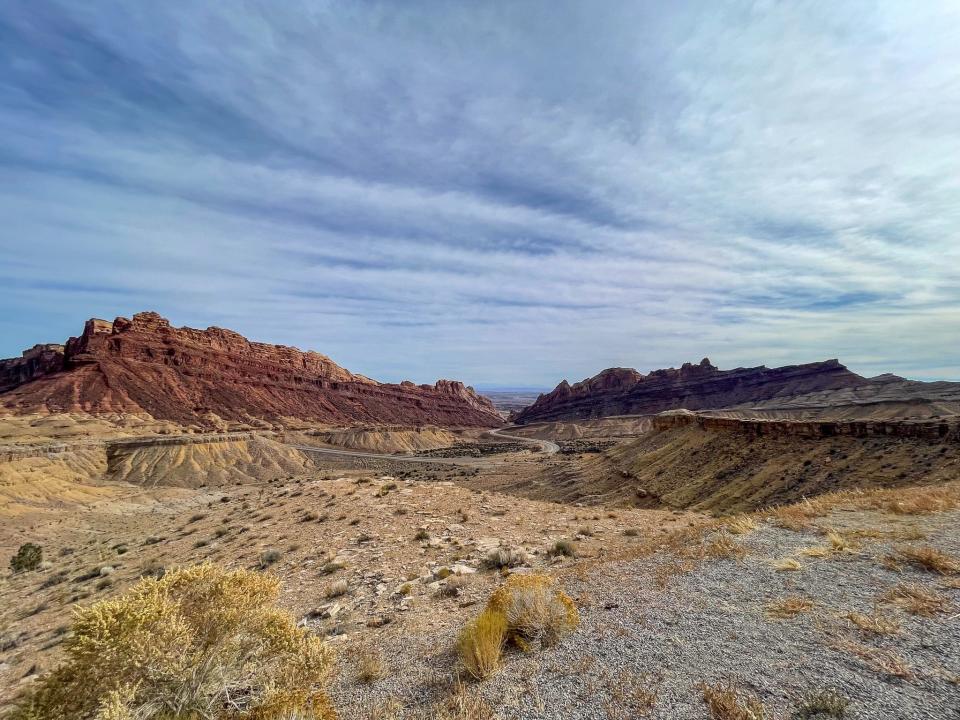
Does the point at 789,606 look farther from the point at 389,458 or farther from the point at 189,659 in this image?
the point at 389,458

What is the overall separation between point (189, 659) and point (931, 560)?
10802mm

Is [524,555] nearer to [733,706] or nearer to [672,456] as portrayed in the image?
[733,706]

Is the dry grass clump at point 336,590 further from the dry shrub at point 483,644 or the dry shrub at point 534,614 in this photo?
the dry shrub at point 534,614

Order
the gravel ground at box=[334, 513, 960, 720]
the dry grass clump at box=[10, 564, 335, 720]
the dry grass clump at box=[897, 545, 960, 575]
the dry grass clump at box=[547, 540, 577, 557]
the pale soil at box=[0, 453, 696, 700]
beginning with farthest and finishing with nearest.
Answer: the dry grass clump at box=[547, 540, 577, 557] < the pale soil at box=[0, 453, 696, 700] < the dry grass clump at box=[897, 545, 960, 575] < the dry grass clump at box=[10, 564, 335, 720] < the gravel ground at box=[334, 513, 960, 720]

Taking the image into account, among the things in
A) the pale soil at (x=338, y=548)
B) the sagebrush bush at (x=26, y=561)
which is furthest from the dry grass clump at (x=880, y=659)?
the sagebrush bush at (x=26, y=561)

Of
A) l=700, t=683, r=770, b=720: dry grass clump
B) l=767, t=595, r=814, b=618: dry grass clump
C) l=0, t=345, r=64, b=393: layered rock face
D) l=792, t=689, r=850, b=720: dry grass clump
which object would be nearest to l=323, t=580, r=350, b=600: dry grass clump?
l=700, t=683, r=770, b=720: dry grass clump

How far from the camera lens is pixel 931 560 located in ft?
24.0

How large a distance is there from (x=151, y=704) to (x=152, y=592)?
1256 millimetres

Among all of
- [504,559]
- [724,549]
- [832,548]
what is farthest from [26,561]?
[832,548]

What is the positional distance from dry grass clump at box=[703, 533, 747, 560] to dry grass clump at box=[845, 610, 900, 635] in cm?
289

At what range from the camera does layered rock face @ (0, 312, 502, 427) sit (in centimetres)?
10481

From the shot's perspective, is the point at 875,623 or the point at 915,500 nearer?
the point at 875,623

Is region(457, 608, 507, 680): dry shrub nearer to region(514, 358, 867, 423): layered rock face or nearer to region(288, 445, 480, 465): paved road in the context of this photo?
region(288, 445, 480, 465): paved road

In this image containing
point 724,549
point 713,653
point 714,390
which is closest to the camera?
point 713,653
